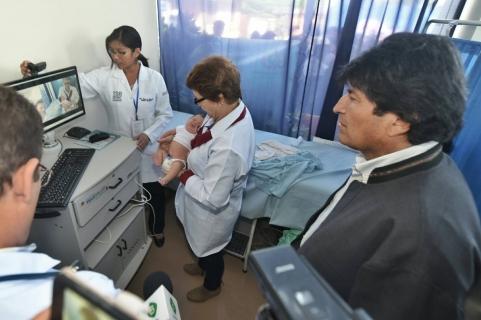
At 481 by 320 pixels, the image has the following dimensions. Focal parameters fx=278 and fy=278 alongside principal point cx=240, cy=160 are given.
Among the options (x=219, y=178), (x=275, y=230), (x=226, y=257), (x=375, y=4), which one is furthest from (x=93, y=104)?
(x=375, y=4)

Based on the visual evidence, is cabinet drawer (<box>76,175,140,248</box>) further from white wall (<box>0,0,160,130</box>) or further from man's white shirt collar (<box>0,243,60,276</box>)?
man's white shirt collar (<box>0,243,60,276</box>)

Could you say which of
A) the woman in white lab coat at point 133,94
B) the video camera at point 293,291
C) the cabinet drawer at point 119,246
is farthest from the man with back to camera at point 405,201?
the woman in white lab coat at point 133,94

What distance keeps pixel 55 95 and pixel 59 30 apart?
1.42 feet

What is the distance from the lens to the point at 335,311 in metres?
0.29

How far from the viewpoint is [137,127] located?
1787mm

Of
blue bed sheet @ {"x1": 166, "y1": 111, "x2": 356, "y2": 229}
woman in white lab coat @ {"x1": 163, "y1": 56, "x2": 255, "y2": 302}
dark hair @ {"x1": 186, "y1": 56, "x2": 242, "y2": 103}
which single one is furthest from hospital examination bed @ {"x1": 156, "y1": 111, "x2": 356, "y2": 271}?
dark hair @ {"x1": 186, "y1": 56, "x2": 242, "y2": 103}

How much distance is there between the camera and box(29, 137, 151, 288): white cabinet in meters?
1.20

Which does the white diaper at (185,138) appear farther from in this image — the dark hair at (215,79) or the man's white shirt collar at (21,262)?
the man's white shirt collar at (21,262)

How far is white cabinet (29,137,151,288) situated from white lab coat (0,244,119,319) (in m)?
0.66

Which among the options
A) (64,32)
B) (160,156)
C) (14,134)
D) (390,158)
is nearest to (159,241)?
(160,156)

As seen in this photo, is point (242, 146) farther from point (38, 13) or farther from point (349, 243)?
point (38, 13)

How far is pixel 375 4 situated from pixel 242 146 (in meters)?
1.48

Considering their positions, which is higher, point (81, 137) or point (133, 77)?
point (133, 77)

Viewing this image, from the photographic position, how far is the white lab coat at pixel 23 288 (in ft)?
1.58
